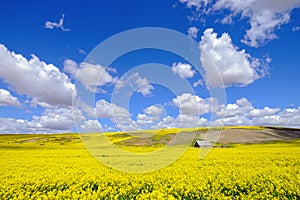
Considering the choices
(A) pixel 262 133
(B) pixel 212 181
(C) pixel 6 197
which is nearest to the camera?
(C) pixel 6 197

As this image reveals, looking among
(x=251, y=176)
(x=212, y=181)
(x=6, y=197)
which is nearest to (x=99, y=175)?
(x=6, y=197)

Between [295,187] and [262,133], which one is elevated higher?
[262,133]

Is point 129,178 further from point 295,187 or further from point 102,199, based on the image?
point 295,187

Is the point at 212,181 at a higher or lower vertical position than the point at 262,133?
lower

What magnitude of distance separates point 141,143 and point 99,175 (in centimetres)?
5864

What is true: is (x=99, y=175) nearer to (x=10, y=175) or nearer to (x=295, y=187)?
(x=10, y=175)

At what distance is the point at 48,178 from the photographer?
47.2ft

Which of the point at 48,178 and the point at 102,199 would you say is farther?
the point at 48,178

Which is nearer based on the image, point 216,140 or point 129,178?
point 129,178

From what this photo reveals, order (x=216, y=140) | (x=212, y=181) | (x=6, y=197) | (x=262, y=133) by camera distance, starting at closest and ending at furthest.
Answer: (x=6, y=197)
(x=212, y=181)
(x=216, y=140)
(x=262, y=133)

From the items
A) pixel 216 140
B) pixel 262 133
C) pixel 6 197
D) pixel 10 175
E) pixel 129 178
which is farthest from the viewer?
pixel 262 133

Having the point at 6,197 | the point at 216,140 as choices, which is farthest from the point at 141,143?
the point at 6,197

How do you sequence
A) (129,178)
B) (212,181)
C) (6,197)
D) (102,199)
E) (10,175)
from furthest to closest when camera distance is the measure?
1. (10,175)
2. (129,178)
3. (212,181)
4. (6,197)
5. (102,199)

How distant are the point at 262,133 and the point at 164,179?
7575 cm
